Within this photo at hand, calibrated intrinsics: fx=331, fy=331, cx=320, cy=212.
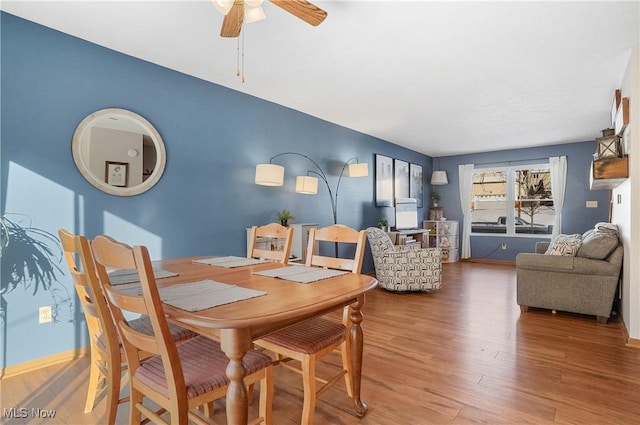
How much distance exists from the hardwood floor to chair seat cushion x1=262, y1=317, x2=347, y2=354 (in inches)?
18.5

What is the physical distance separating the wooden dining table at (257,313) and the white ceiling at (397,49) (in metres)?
1.77

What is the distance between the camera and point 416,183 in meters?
7.34

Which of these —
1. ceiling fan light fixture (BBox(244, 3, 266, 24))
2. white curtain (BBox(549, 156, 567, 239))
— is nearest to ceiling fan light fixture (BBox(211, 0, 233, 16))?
ceiling fan light fixture (BBox(244, 3, 266, 24))

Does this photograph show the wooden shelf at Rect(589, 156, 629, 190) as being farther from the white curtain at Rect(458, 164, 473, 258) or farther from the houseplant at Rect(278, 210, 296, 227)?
the white curtain at Rect(458, 164, 473, 258)

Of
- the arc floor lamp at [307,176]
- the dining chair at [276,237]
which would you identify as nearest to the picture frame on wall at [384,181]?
the arc floor lamp at [307,176]

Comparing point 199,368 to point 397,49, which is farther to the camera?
point 397,49

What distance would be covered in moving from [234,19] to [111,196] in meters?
1.87

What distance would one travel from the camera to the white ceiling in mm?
2234

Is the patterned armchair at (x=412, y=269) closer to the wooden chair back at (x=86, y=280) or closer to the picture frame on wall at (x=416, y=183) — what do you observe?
the picture frame on wall at (x=416, y=183)

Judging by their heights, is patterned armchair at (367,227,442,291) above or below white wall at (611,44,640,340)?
below

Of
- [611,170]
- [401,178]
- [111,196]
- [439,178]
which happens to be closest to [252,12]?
[111,196]

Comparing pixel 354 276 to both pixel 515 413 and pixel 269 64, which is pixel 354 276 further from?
pixel 269 64

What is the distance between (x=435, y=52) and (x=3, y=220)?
11.4 feet

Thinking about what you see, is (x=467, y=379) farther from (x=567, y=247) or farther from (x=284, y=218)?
(x=284, y=218)
